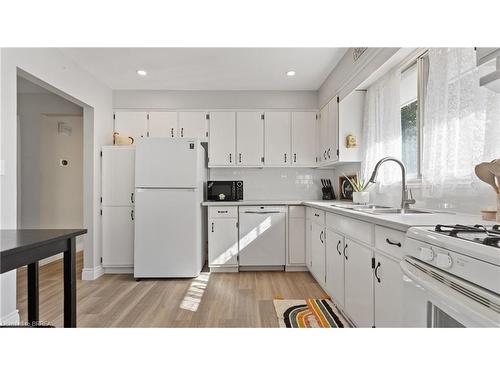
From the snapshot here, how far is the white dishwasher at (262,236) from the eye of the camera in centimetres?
349

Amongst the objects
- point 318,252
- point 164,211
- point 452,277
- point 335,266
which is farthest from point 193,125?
point 452,277

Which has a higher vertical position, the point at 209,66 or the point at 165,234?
the point at 209,66

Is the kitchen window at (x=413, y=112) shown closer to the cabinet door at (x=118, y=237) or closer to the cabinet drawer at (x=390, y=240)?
the cabinet drawer at (x=390, y=240)

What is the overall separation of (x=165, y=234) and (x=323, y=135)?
2.46m

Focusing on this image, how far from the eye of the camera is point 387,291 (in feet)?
4.89

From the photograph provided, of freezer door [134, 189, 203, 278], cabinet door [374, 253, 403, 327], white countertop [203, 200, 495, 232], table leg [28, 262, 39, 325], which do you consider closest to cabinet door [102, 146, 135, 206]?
freezer door [134, 189, 203, 278]

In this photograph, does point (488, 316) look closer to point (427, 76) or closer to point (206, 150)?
point (427, 76)

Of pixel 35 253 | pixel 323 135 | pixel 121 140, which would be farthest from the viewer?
pixel 323 135

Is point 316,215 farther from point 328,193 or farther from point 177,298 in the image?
point 177,298

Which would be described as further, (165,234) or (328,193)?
(328,193)

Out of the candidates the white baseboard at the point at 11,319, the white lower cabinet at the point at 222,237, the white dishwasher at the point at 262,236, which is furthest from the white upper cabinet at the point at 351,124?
the white baseboard at the point at 11,319

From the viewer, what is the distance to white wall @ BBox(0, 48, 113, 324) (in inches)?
81.2

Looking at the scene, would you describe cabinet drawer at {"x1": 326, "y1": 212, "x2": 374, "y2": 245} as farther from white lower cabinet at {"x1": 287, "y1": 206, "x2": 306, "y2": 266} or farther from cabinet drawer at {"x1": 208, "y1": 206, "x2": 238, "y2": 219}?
cabinet drawer at {"x1": 208, "y1": 206, "x2": 238, "y2": 219}

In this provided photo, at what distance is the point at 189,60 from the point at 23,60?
148 cm
